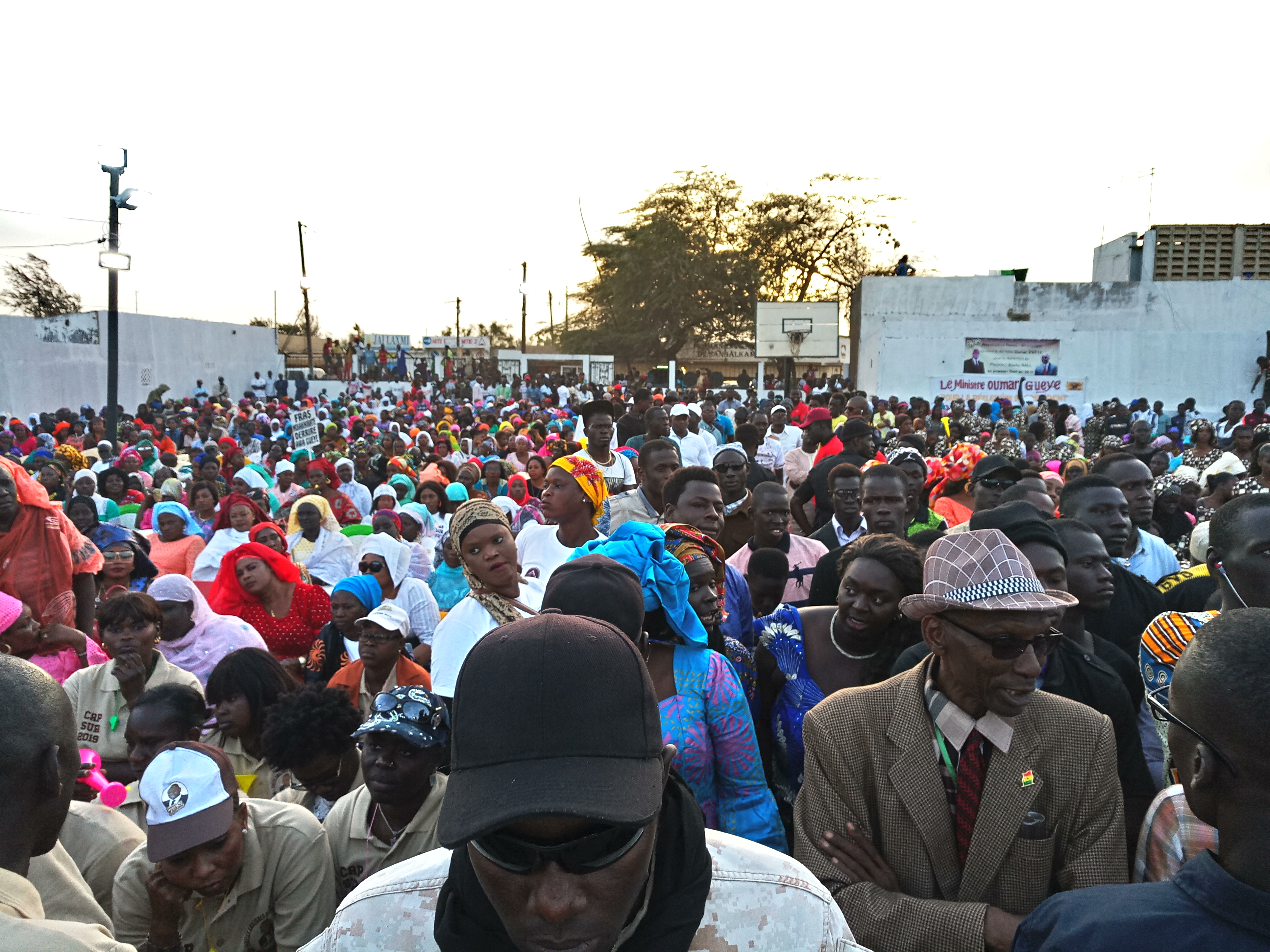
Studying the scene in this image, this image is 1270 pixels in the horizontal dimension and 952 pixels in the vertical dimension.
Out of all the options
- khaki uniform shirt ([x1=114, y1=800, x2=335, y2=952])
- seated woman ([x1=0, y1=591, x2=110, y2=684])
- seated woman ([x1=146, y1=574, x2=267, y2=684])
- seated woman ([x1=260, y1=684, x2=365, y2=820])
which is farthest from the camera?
seated woman ([x1=146, y1=574, x2=267, y2=684])

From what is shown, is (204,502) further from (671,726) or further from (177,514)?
(671,726)

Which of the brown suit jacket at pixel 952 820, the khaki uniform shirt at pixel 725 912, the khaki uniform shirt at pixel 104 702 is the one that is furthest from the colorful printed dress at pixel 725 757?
the khaki uniform shirt at pixel 104 702

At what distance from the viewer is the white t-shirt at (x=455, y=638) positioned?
3342mm

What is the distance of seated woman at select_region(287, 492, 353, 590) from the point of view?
7.38 metres

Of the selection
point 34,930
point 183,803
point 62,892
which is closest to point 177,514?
point 183,803

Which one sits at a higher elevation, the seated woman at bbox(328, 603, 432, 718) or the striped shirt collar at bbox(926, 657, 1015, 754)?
the striped shirt collar at bbox(926, 657, 1015, 754)

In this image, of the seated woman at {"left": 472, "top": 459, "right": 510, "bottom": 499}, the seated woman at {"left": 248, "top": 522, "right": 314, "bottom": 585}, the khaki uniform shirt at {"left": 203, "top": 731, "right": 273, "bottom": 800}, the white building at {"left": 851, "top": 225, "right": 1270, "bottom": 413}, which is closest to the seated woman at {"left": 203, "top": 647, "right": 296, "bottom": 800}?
the khaki uniform shirt at {"left": 203, "top": 731, "right": 273, "bottom": 800}

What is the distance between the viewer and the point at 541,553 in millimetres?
4789

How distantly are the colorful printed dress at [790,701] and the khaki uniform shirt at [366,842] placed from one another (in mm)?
1151

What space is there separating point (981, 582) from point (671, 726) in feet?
3.14

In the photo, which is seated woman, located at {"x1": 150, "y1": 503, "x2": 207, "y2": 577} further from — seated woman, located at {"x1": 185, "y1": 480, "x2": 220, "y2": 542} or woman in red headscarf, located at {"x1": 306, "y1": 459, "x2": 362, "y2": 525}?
woman in red headscarf, located at {"x1": 306, "y1": 459, "x2": 362, "y2": 525}

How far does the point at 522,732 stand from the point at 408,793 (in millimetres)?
1953

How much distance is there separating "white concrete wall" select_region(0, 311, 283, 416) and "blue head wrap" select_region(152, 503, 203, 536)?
81.0 ft

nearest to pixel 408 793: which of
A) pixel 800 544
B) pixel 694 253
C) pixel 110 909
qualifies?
pixel 110 909
